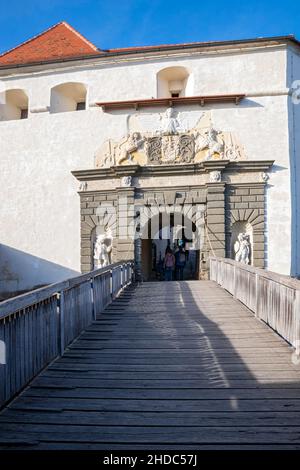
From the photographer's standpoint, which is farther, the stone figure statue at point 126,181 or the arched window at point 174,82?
the arched window at point 174,82

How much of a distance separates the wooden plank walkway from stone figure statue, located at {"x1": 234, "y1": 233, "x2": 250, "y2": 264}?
7.22m

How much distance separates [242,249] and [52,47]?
11.8 metres

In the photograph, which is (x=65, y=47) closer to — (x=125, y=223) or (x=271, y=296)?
(x=125, y=223)

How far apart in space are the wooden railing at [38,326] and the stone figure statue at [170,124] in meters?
8.83

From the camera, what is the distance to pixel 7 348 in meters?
3.06

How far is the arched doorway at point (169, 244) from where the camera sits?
14828 mm

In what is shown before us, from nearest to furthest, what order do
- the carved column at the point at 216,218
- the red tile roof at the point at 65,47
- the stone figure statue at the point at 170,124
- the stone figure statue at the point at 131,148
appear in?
the carved column at the point at 216,218
the red tile roof at the point at 65,47
the stone figure statue at the point at 170,124
the stone figure statue at the point at 131,148

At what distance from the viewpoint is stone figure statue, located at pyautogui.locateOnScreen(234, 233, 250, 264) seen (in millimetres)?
13070

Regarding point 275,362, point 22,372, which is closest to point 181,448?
point 22,372

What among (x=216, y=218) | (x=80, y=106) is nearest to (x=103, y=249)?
(x=216, y=218)

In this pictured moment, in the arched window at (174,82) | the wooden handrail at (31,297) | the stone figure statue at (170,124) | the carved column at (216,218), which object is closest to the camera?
the wooden handrail at (31,297)

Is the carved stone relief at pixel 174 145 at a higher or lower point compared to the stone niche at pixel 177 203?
higher

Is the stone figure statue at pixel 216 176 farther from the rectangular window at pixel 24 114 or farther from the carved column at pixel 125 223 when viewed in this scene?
the rectangular window at pixel 24 114

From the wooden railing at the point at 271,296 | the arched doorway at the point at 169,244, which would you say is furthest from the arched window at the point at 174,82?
the wooden railing at the point at 271,296
